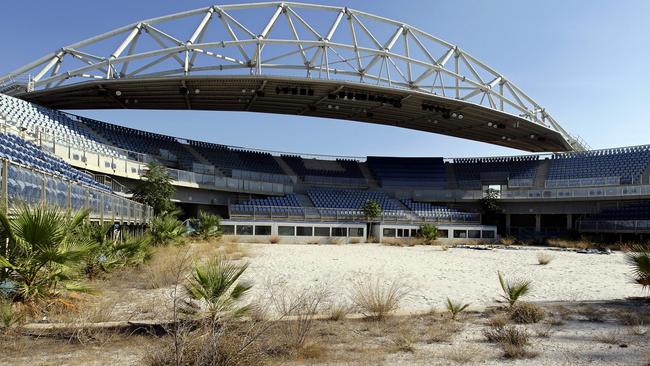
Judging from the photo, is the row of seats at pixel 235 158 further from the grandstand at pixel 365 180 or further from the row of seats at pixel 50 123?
the row of seats at pixel 50 123

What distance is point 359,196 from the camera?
52250mm

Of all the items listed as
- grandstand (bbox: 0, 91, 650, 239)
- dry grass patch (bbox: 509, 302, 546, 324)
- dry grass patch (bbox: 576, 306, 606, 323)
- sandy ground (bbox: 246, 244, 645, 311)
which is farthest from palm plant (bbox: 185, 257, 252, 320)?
grandstand (bbox: 0, 91, 650, 239)

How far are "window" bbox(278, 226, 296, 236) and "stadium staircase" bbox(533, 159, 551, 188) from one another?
30247 mm

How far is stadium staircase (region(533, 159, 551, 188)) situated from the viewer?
53.7 meters

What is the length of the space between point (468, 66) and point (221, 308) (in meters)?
49.4

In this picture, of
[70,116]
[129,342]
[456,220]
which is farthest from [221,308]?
[456,220]

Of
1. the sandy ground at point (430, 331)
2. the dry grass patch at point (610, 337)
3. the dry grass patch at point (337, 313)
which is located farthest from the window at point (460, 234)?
the dry grass patch at point (610, 337)

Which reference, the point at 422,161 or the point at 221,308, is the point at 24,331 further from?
the point at 422,161

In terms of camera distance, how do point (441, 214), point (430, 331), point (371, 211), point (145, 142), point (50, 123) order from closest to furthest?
point (430, 331) → point (50, 123) → point (371, 211) → point (145, 142) → point (441, 214)

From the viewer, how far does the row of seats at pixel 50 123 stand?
3153 cm

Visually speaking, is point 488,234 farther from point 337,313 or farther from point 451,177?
point 337,313

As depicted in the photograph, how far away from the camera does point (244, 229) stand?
3962 centimetres

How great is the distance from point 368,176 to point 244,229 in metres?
24.9

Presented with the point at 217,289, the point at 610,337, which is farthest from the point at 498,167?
the point at 217,289
